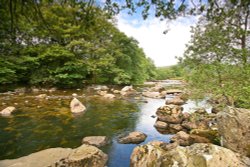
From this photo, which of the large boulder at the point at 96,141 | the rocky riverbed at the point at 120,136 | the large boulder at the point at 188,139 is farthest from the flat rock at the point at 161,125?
the large boulder at the point at 96,141

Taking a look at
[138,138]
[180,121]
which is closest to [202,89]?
[180,121]

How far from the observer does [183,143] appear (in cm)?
589

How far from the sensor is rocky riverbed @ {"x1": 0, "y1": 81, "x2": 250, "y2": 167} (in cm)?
370

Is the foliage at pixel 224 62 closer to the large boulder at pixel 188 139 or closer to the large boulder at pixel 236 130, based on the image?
the large boulder at pixel 236 130

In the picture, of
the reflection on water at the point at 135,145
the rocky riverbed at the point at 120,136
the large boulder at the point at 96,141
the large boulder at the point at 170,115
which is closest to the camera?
the rocky riverbed at the point at 120,136

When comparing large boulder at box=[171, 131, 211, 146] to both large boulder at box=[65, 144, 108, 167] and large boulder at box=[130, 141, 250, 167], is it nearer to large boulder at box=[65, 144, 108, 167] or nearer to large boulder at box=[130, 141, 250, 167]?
large boulder at box=[130, 141, 250, 167]

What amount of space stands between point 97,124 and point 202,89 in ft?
14.6

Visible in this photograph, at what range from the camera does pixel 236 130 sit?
4.54 meters

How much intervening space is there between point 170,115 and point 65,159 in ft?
17.1

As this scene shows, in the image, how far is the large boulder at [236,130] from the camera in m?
4.44

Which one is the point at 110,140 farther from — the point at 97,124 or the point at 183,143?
the point at 183,143

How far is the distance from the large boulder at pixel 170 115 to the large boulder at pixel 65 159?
4205 millimetres

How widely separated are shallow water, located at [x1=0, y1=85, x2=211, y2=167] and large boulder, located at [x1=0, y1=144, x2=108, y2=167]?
0.58m

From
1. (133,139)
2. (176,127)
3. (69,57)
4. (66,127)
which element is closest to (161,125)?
(176,127)
